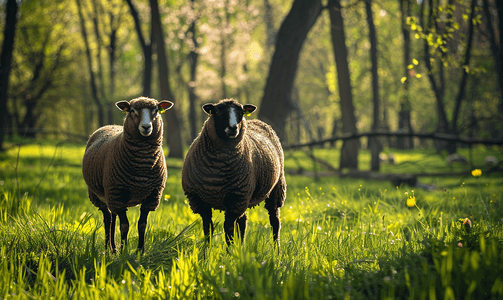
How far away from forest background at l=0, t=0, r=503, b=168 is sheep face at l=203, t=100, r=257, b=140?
668 centimetres

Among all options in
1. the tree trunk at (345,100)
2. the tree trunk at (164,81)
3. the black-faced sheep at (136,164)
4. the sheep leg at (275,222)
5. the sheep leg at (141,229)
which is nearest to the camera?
the black-faced sheep at (136,164)

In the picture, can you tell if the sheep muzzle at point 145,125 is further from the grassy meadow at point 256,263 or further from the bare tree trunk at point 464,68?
the bare tree trunk at point 464,68

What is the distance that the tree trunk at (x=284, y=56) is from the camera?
9961 millimetres

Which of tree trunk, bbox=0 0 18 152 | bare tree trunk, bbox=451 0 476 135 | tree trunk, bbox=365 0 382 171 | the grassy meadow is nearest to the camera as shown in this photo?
the grassy meadow

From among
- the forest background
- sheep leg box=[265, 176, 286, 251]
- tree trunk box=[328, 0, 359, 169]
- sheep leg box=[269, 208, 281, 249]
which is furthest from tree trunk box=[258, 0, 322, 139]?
sheep leg box=[269, 208, 281, 249]

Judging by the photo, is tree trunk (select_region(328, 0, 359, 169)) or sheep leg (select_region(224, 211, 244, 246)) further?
tree trunk (select_region(328, 0, 359, 169))

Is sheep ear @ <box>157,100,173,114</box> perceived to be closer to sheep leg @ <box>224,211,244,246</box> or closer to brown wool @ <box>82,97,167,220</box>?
brown wool @ <box>82,97,167,220</box>

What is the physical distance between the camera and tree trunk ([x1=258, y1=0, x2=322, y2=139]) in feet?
32.7

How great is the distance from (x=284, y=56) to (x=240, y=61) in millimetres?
20308

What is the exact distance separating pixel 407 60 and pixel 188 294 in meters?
17.1

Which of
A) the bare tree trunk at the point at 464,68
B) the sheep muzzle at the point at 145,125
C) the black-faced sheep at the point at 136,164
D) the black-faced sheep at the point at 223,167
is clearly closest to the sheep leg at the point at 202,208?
the black-faced sheep at the point at 223,167

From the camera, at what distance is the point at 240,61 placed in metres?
29.7

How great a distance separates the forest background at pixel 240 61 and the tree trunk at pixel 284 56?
0.03 metres

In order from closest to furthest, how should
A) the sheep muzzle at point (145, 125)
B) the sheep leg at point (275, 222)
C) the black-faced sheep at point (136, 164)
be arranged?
the sheep muzzle at point (145, 125)
the black-faced sheep at point (136, 164)
the sheep leg at point (275, 222)
